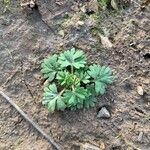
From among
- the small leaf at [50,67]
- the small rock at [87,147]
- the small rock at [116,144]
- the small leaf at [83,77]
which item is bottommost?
the small rock at [116,144]

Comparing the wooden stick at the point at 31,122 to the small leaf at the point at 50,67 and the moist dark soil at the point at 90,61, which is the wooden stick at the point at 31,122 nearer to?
the moist dark soil at the point at 90,61

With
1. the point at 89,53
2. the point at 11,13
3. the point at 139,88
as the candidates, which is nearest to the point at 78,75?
the point at 89,53

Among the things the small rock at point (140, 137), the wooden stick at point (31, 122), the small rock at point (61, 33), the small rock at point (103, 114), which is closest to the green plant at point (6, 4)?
the small rock at point (61, 33)

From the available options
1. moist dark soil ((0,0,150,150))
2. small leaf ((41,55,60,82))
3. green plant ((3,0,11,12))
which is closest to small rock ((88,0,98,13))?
moist dark soil ((0,0,150,150))

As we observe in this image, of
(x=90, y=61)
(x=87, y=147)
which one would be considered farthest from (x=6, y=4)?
(x=87, y=147)

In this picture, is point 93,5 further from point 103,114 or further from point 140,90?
point 103,114

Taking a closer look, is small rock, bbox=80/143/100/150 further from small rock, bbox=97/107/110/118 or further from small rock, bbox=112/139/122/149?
small rock, bbox=97/107/110/118

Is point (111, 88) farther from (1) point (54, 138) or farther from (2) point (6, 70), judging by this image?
(2) point (6, 70)
